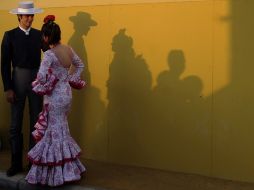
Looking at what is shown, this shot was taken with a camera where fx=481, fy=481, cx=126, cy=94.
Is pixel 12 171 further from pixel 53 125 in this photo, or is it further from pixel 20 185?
pixel 53 125

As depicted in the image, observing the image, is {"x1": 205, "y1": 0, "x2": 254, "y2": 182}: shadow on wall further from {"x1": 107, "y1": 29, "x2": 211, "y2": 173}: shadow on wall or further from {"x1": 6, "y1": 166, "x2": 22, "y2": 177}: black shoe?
{"x1": 6, "y1": 166, "x2": 22, "y2": 177}: black shoe

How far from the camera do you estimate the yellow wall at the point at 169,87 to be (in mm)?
5533

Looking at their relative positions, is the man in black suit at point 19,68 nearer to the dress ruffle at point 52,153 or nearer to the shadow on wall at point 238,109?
the dress ruffle at point 52,153

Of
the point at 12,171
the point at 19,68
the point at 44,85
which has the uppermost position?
the point at 19,68

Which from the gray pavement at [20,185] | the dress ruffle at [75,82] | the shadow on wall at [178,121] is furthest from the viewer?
the shadow on wall at [178,121]

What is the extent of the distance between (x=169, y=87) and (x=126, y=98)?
2.14 feet

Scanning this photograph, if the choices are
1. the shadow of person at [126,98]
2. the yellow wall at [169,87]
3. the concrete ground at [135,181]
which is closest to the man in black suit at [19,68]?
the concrete ground at [135,181]

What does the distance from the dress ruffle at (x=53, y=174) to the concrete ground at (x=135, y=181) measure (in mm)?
111

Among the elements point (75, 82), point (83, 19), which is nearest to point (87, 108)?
point (75, 82)

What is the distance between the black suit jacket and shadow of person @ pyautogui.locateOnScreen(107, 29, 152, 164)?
1.06 meters

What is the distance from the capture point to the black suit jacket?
5.98 metres

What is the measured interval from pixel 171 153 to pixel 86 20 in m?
2.12

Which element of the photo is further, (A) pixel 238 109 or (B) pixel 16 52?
(B) pixel 16 52

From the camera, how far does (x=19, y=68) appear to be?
604 cm
